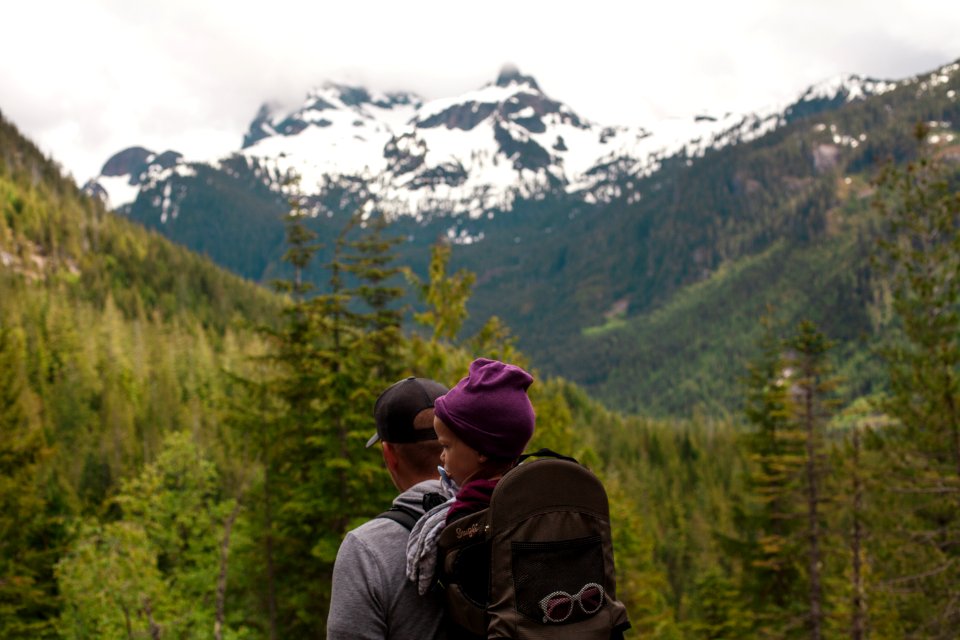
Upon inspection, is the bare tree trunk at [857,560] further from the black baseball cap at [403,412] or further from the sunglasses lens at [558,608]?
the sunglasses lens at [558,608]

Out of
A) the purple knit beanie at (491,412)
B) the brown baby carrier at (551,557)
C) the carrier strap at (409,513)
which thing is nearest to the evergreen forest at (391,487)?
the carrier strap at (409,513)

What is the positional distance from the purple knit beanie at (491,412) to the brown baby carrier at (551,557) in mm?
362

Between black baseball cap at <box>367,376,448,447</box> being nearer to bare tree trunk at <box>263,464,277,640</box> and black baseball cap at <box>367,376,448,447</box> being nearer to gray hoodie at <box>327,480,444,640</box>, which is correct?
gray hoodie at <box>327,480,444,640</box>

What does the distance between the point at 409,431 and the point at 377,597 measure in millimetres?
784

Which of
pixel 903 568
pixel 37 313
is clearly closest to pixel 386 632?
pixel 903 568

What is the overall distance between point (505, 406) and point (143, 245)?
18446cm

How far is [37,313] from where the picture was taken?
96375 mm

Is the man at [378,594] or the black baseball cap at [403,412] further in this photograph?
the black baseball cap at [403,412]

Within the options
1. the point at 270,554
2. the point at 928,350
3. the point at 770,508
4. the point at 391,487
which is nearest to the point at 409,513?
the point at 928,350

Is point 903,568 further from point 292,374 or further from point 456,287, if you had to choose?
point 292,374

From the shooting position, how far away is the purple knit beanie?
2.68m

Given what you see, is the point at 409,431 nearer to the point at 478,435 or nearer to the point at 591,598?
the point at 478,435

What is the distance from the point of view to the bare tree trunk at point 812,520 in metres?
18.4

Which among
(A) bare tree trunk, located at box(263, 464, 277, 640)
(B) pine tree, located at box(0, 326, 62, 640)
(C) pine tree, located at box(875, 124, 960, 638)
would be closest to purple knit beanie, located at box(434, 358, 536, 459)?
(C) pine tree, located at box(875, 124, 960, 638)
